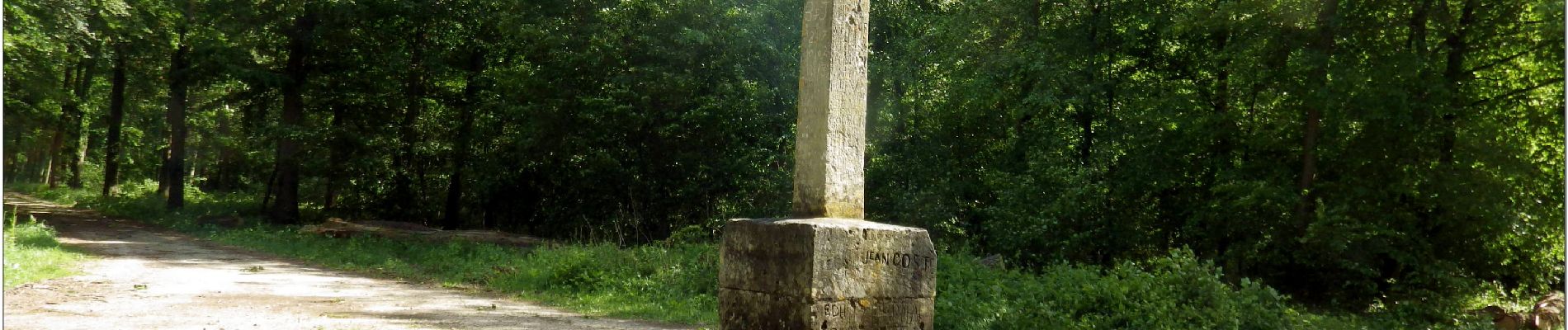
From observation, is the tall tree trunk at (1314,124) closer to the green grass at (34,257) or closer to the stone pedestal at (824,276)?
the stone pedestal at (824,276)

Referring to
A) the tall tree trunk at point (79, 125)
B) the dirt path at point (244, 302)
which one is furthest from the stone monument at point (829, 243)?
the tall tree trunk at point (79, 125)

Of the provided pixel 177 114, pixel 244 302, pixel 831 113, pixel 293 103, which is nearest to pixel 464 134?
pixel 293 103

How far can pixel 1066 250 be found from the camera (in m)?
15.6

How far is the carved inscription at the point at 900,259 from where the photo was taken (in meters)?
5.50

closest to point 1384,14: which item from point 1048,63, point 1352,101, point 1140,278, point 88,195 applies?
point 1352,101

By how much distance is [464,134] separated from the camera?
23281 mm

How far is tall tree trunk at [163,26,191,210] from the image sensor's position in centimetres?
2370

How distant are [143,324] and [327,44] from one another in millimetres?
16132

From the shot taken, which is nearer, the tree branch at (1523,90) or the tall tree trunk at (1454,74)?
the tree branch at (1523,90)

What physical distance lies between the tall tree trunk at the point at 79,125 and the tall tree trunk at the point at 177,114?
5.55 ft

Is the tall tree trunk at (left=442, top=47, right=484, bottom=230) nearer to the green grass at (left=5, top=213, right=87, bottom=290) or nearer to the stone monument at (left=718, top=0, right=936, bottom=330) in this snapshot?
the green grass at (left=5, top=213, right=87, bottom=290)

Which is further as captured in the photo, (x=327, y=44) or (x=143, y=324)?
(x=327, y=44)

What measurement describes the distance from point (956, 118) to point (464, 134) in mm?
11123

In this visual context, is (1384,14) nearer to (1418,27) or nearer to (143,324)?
(1418,27)
